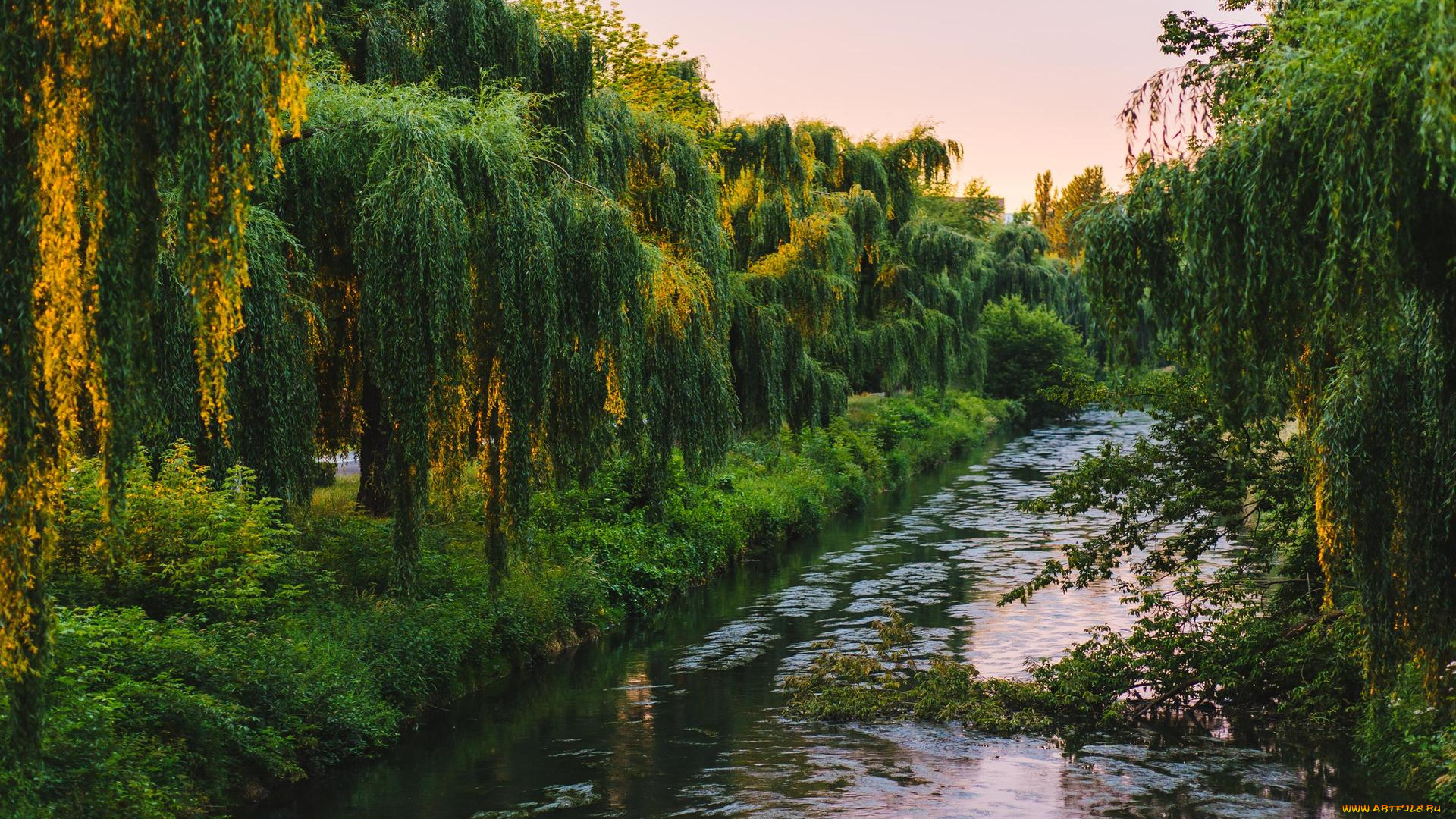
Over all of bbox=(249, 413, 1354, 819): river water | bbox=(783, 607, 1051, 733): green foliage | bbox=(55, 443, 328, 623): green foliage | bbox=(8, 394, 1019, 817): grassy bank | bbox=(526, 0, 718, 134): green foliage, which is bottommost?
bbox=(249, 413, 1354, 819): river water

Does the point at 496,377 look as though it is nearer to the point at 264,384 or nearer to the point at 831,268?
the point at 264,384

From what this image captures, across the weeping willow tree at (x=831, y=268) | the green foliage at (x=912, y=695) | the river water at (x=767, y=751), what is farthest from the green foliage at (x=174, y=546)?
the weeping willow tree at (x=831, y=268)

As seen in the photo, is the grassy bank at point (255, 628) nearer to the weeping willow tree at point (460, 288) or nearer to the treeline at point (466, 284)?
the treeline at point (466, 284)

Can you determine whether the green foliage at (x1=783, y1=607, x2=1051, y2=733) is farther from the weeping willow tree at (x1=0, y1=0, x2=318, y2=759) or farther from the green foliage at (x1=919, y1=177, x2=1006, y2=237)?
the green foliage at (x1=919, y1=177, x2=1006, y2=237)

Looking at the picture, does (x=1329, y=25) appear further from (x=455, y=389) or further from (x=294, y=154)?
(x=294, y=154)

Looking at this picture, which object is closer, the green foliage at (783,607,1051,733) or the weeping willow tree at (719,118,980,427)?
the green foliage at (783,607,1051,733)

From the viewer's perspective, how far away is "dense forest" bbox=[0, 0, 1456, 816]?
651 centimetres

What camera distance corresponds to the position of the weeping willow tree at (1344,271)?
6.17 metres

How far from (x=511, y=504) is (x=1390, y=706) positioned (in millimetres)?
8973

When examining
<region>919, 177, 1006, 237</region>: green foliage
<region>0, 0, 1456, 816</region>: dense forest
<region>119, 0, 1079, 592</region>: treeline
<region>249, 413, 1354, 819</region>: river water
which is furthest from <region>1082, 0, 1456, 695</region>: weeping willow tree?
<region>919, 177, 1006, 237</region>: green foliage

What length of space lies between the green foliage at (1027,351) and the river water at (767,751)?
111 ft

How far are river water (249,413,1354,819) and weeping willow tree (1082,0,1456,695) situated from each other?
3.44 meters

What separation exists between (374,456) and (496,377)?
12.9 feet

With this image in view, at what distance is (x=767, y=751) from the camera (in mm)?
12805
